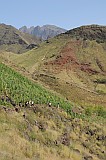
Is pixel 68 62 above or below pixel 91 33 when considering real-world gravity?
below

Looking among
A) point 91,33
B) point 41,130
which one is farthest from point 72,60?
point 41,130

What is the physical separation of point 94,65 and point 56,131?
75165 mm

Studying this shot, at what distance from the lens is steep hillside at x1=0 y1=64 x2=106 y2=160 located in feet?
40.0

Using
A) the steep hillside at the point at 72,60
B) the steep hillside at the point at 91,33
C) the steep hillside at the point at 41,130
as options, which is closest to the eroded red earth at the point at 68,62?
the steep hillside at the point at 72,60

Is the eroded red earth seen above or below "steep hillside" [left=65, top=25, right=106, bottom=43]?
below

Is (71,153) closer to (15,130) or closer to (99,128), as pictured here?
(15,130)

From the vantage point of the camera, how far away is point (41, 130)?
15039 mm

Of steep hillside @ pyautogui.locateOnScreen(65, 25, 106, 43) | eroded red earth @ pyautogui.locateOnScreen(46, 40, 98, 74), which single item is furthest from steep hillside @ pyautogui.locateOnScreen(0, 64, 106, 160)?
steep hillside @ pyautogui.locateOnScreen(65, 25, 106, 43)

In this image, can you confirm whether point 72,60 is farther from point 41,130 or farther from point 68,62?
point 41,130

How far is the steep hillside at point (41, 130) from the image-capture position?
40.0 ft

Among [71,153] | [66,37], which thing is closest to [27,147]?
[71,153]

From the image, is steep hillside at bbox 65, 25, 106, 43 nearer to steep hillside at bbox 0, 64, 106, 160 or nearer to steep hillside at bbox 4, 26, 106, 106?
steep hillside at bbox 4, 26, 106, 106

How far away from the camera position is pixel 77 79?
75.4 metres

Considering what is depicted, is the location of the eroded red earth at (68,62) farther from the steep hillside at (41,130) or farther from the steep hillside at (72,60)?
the steep hillside at (41,130)
